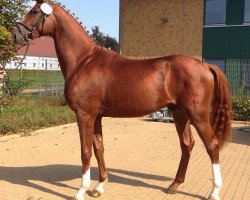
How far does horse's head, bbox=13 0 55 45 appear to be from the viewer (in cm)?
484

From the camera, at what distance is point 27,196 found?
16.7 feet

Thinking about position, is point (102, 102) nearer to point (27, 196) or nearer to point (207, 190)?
point (27, 196)

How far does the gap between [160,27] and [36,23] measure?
15624mm

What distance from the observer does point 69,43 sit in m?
5.05

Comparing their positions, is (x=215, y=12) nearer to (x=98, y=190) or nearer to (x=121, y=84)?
(x=121, y=84)

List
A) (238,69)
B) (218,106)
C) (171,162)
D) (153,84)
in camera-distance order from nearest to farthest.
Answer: (153,84), (218,106), (171,162), (238,69)

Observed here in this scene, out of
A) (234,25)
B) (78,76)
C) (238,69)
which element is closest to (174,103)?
(78,76)

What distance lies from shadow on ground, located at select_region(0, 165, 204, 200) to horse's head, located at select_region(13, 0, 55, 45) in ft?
7.10

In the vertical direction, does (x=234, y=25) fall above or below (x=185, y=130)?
above

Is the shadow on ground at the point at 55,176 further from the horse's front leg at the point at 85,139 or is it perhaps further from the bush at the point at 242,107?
the bush at the point at 242,107

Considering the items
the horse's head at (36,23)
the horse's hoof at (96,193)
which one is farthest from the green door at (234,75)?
the horse's head at (36,23)

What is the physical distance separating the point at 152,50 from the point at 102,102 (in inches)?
612

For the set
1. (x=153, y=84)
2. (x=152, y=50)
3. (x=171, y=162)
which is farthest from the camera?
(x=152, y=50)

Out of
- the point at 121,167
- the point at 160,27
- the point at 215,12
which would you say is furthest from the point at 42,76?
A: the point at 121,167
